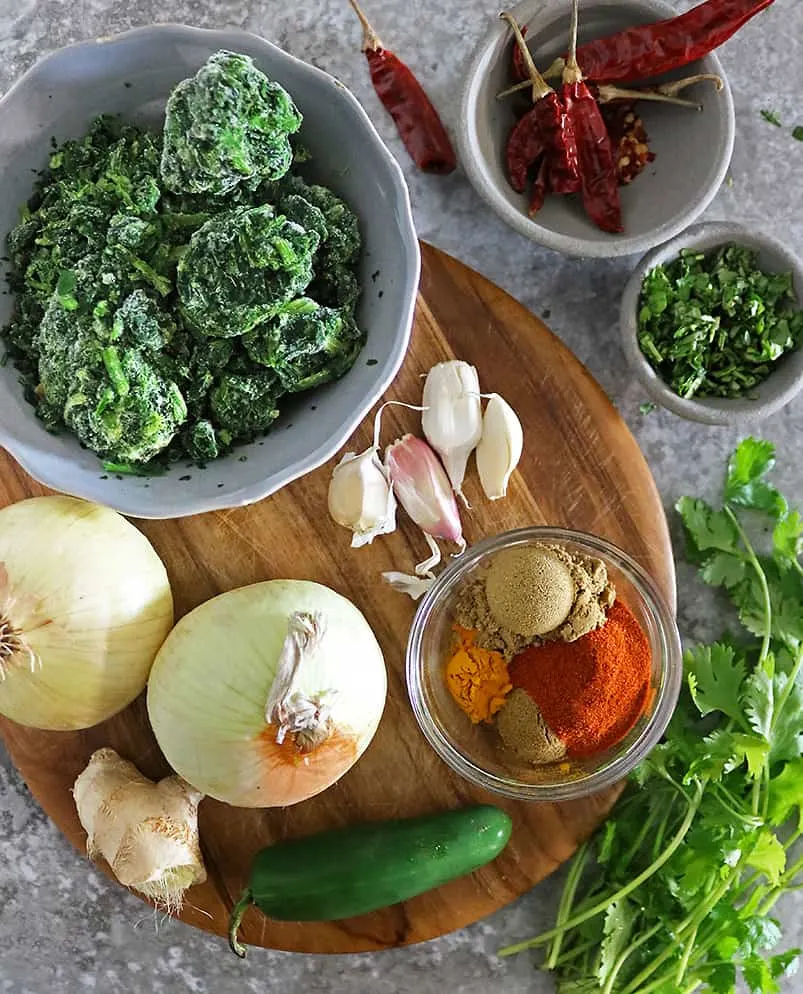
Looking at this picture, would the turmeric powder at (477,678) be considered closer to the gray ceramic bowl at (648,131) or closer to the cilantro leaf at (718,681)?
the cilantro leaf at (718,681)

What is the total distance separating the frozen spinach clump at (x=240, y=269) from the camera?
104 centimetres

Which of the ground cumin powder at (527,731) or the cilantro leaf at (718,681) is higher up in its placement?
the ground cumin powder at (527,731)

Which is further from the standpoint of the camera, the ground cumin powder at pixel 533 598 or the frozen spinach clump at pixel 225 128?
the ground cumin powder at pixel 533 598

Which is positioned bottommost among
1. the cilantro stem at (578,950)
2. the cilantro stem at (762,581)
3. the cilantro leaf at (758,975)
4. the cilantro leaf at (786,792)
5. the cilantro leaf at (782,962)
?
the cilantro leaf at (782,962)

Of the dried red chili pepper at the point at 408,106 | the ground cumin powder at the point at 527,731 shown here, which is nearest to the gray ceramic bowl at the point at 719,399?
the dried red chili pepper at the point at 408,106

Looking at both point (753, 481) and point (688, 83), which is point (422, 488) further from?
point (688, 83)

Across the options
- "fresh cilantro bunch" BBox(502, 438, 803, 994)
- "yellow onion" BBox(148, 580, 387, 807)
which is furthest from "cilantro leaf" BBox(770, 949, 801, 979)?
"yellow onion" BBox(148, 580, 387, 807)

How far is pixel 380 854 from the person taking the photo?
50.8 inches

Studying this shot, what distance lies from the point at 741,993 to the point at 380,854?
73cm

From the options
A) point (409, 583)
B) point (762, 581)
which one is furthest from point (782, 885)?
point (409, 583)

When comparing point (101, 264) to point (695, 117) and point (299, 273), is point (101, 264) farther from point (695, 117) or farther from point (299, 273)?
point (695, 117)

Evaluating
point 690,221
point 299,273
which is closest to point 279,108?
point 299,273

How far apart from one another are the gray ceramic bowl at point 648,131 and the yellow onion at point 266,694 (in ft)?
1.99

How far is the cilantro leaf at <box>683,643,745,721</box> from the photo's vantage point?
1342 millimetres
